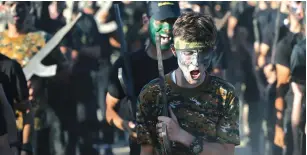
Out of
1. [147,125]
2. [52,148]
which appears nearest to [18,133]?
[52,148]

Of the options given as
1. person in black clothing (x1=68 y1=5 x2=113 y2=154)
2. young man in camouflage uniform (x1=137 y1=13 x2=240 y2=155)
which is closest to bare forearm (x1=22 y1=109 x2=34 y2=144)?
person in black clothing (x1=68 y1=5 x2=113 y2=154)

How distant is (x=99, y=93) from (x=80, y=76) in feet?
0.65

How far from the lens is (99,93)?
15.6ft

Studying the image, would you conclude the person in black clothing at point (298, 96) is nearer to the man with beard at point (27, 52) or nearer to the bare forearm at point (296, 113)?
the bare forearm at point (296, 113)

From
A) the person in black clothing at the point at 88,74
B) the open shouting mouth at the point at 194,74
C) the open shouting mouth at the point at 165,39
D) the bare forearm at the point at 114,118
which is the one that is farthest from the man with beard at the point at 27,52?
the open shouting mouth at the point at 194,74

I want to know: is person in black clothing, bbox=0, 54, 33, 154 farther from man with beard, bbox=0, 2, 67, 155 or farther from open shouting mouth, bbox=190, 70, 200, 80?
open shouting mouth, bbox=190, 70, 200, 80

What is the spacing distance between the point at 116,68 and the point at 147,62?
37cm

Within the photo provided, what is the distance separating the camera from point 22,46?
4703mm

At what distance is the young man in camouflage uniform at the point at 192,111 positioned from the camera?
10.3ft

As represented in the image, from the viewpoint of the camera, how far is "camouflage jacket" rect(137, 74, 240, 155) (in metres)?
3.13

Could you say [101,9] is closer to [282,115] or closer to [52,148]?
[52,148]

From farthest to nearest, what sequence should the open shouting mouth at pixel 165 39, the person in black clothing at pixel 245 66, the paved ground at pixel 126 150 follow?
the person in black clothing at pixel 245 66 < the paved ground at pixel 126 150 < the open shouting mouth at pixel 165 39

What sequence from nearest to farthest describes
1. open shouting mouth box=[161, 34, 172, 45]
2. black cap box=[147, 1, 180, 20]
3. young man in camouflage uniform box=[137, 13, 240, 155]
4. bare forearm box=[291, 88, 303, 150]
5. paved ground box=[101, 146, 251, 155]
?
young man in camouflage uniform box=[137, 13, 240, 155], open shouting mouth box=[161, 34, 172, 45], black cap box=[147, 1, 180, 20], paved ground box=[101, 146, 251, 155], bare forearm box=[291, 88, 303, 150]

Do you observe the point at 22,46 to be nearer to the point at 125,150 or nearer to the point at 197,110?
the point at 125,150
